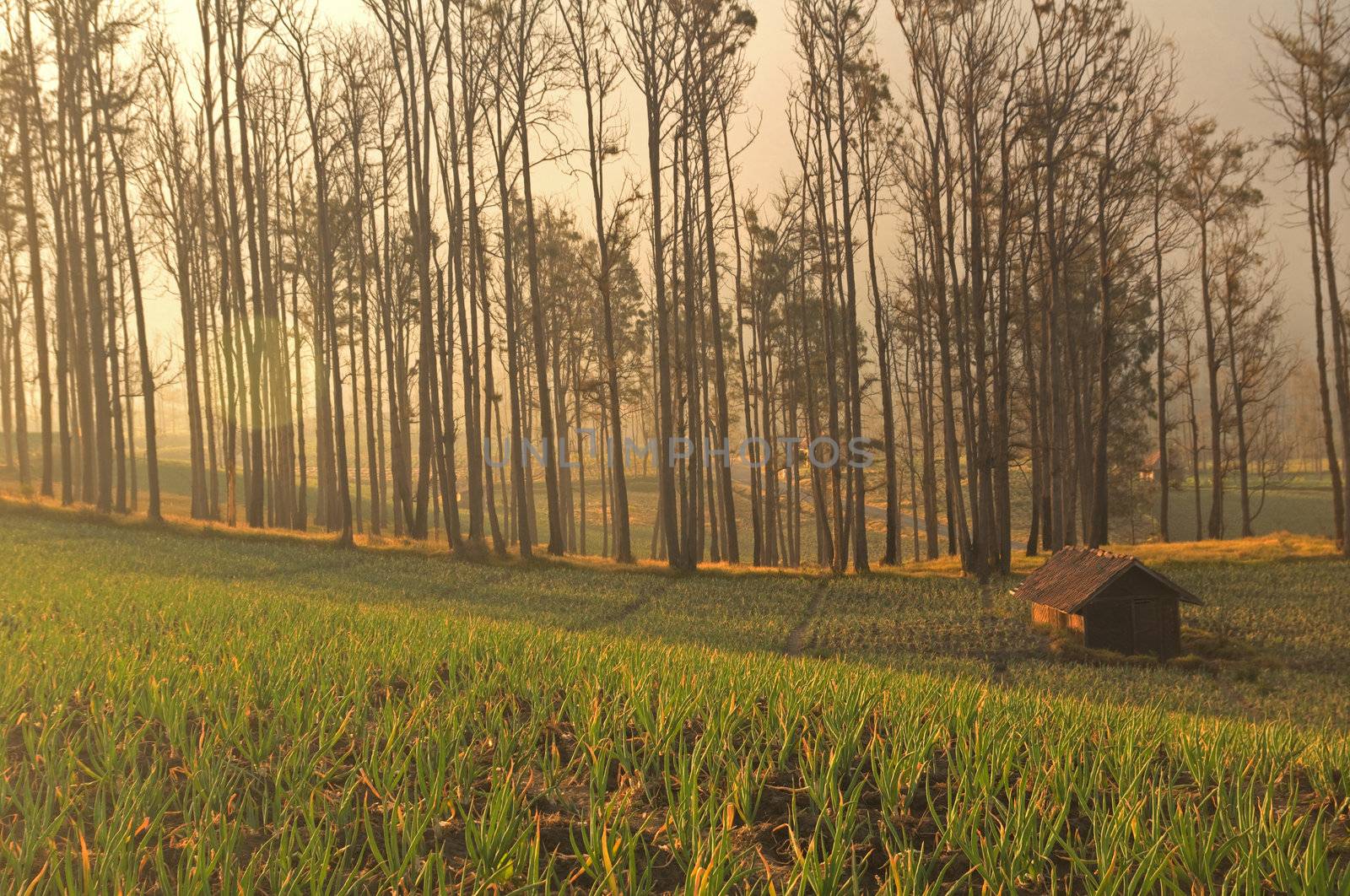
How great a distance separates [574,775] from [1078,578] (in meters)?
16.2

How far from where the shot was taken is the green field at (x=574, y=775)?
308 cm

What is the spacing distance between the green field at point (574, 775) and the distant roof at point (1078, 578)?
10.5 metres

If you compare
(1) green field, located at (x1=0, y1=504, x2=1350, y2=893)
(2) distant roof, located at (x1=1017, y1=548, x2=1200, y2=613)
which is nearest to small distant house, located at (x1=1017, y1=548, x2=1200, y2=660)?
(2) distant roof, located at (x1=1017, y1=548, x2=1200, y2=613)

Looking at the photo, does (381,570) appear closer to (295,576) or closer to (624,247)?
(295,576)

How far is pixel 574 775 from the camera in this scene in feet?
14.0

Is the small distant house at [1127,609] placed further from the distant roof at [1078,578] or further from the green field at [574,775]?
the green field at [574,775]

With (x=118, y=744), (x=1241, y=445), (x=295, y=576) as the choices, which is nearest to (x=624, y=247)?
(x=295, y=576)

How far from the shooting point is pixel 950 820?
3371 mm

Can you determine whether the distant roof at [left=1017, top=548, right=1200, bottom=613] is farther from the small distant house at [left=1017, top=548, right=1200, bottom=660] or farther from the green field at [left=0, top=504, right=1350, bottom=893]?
the green field at [left=0, top=504, right=1350, bottom=893]

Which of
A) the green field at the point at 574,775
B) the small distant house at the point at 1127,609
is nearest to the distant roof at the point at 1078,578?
the small distant house at the point at 1127,609

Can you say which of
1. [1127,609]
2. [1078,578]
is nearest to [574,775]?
[1127,609]

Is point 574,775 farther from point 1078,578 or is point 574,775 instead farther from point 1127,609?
point 1078,578

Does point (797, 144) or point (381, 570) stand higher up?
point (797, 144)

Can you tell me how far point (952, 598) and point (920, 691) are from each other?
636 inches
